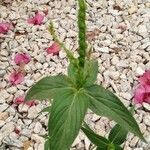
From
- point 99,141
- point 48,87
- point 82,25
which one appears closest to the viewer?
point 82,25

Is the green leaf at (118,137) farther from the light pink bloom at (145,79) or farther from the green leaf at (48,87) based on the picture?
the light pink bloom at (145,79)

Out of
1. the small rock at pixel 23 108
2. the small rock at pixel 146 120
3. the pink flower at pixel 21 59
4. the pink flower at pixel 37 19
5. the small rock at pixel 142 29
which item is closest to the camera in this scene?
the small rock at pixel 146 120

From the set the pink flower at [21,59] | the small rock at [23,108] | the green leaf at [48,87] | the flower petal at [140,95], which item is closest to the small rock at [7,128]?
the small rock at [23,108]

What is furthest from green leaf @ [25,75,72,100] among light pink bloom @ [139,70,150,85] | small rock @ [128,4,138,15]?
small rock @ [128,4,138,15]

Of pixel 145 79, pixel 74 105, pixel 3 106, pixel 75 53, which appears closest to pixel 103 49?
pixel 75 53

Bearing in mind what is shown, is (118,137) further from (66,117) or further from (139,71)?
(139,71)
